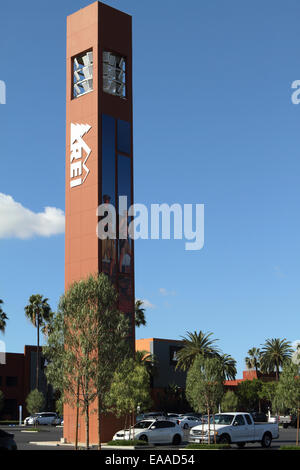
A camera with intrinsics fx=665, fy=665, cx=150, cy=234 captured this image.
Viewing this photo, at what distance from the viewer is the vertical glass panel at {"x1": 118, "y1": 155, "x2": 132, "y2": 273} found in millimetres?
50562

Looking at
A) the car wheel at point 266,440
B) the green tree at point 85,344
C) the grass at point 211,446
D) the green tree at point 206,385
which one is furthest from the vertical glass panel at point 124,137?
the grass at point 211,446

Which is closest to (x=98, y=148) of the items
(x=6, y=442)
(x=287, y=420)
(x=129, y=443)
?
(x=129, y=443)

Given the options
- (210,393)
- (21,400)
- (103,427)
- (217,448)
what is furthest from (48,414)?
(217,448)

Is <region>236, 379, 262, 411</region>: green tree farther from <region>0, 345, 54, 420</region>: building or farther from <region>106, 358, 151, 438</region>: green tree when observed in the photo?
<region>106, 358, 151, 438</region>: green tree

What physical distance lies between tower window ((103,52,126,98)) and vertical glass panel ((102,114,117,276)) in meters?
2.94

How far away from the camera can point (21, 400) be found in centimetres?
9138

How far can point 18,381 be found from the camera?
299ft

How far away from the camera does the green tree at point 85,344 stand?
3634cm

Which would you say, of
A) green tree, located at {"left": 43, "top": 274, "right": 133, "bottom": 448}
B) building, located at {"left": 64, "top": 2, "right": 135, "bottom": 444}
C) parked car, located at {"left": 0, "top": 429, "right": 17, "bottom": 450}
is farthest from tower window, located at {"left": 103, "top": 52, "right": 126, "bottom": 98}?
parked car, located at {"left": 0, "top": 429, "right": 17, "bottom": 450}

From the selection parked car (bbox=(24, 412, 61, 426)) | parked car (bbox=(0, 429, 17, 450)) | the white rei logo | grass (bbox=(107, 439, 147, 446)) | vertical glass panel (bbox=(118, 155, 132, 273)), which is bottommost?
parked car (bbox=(24, 412, 61, 426))

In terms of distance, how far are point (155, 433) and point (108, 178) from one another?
→ 62.5ft

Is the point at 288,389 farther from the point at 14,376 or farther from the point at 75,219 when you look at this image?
the point at 14,376

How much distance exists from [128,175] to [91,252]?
23.6 feet

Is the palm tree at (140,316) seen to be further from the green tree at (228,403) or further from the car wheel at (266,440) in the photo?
the car wheel at (266,440)
